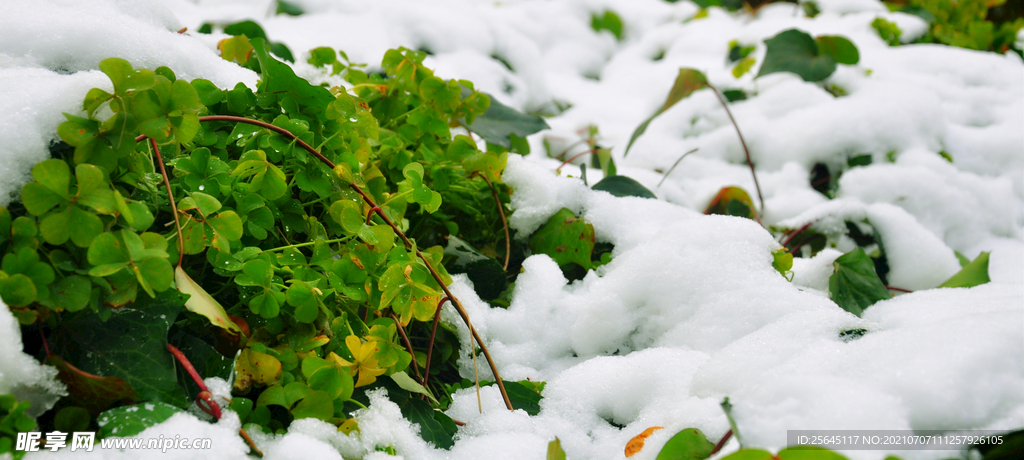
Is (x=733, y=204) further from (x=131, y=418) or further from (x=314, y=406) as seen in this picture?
(x=131, y=418)

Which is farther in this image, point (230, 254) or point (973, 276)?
point (973, 276)

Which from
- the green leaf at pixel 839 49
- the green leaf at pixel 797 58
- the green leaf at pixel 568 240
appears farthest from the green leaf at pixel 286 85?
the green leaf at pixel 839 49

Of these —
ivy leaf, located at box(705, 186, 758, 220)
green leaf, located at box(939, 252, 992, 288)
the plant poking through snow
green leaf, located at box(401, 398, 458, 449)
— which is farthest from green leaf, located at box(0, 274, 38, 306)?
green leaf, located at box(939, 252, 992, 288)

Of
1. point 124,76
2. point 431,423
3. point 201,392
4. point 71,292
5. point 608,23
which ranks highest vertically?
point 124,76

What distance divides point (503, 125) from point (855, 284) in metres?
0.65

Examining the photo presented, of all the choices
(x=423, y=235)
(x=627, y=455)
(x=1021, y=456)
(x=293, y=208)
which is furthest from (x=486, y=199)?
(x=1021, y=456)

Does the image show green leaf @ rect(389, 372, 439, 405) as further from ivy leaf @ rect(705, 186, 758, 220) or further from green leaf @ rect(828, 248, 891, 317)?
ivy leaf @ rect(705, 186, 758, 220)

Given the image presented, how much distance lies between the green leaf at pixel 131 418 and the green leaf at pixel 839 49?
5.70 ft

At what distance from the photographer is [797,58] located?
1.56m

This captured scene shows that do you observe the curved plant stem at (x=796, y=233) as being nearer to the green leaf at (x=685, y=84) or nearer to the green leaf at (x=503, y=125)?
the green leaf at (x=685, y=84)

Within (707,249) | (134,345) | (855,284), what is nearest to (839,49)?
(855,284)

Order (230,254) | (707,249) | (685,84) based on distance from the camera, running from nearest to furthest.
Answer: (230,254)
(707,249)
(685,84)

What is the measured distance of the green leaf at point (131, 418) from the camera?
48 cm

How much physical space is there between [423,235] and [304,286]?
288 mm
